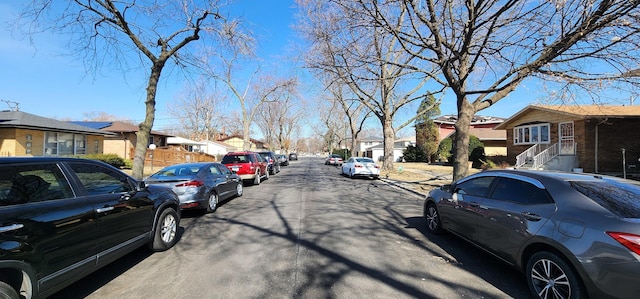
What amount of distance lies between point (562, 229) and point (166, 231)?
5.58 meters

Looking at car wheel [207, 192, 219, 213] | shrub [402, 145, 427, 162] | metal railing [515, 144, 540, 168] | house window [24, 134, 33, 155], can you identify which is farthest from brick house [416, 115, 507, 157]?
house window [24, 134, 33, 155]

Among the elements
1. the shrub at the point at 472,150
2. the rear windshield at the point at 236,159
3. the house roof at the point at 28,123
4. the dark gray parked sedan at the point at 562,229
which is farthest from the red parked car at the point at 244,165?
the shrub at the point at 472,150

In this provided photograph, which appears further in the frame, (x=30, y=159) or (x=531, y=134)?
(x=531, y=134)

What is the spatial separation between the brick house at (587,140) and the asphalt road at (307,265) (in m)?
17.8

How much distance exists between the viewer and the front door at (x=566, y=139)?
19.9m

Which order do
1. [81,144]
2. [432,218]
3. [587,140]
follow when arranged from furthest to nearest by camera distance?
[81,144] → [587,140] → [432,218]

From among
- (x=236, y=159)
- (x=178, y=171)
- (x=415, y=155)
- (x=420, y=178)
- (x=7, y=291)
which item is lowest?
(x=420, y=178)

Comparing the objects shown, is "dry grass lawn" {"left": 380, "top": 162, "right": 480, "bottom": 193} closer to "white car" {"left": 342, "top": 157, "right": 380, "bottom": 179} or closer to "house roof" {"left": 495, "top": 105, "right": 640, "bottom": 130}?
"white car" {"left": 342, "top": 157, "right": 380, "bottom": 179}

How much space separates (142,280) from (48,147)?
74.5 ft

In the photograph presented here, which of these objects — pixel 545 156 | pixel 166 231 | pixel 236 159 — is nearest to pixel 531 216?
pixel 166 231

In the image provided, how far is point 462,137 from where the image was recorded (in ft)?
38.2

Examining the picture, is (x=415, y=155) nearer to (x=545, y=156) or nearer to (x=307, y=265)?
(x=545, y=156)

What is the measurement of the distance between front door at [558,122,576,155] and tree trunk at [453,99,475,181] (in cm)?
1287

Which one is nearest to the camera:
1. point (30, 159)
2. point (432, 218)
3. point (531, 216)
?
point (30, 159)
